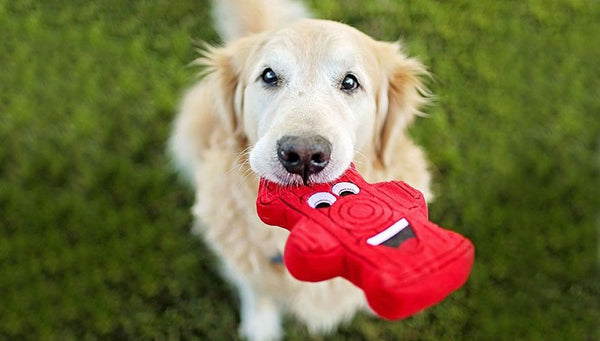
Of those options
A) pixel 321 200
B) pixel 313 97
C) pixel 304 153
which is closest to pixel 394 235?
pixel 321 200

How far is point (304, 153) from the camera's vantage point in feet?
5.43

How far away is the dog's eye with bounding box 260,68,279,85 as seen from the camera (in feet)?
6.95

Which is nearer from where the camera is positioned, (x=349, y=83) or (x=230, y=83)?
(x=349, y=83)

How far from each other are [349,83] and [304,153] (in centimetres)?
58

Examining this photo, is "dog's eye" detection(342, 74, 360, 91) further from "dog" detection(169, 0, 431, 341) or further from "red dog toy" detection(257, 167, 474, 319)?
"red dog toy" detection(257, 167, 474, 319)

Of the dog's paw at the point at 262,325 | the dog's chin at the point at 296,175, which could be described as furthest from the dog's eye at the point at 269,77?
the dog's paw at the point at 262,325

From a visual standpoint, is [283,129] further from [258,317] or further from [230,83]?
[258,317]

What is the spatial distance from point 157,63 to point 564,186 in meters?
3.10

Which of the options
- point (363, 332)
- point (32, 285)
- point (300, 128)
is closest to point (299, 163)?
point (300, 128)

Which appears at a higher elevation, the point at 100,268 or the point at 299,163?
the point at 299,163

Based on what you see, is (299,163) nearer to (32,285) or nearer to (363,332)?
(363,332)

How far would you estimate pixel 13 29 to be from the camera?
13.1 ft

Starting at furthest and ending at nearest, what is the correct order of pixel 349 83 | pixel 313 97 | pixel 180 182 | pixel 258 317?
1. pixel 180 182
2. pixel 258 317
3. pixel 349 83
4. pixel 313 97

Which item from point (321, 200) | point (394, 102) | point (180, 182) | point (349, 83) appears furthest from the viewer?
point (180, 182)
